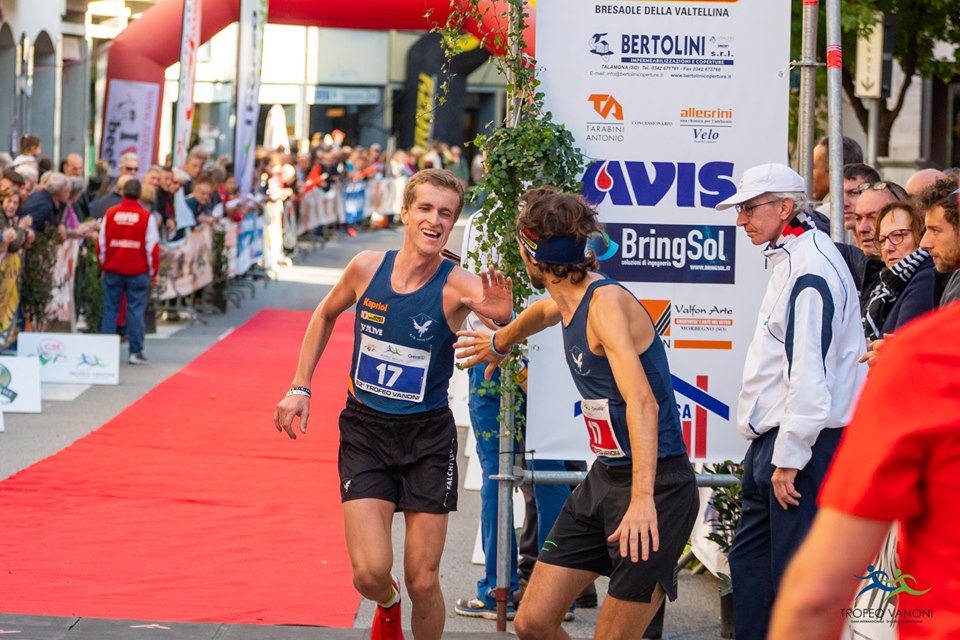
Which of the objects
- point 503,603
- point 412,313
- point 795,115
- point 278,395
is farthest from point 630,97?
point 795,115

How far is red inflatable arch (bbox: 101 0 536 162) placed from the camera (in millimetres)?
18672

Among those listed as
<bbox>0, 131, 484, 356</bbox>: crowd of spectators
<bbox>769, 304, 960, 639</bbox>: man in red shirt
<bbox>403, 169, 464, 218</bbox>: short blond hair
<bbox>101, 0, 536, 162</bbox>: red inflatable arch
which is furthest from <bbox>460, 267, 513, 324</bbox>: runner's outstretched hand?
<bbox>101, 0, 536, 162</bbox>: red inflatable arch

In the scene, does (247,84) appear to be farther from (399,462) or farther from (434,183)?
(399,462)

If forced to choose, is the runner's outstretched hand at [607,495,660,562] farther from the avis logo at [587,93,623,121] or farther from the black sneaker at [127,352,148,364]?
the black sneaker at [127,352,148,364]

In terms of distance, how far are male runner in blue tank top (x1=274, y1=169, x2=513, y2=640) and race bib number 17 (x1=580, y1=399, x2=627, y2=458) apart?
73 cm

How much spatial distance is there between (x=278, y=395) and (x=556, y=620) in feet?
29.0

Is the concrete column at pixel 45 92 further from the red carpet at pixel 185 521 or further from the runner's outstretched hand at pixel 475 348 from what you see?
the runner's outstretched hand at pixel 475 348

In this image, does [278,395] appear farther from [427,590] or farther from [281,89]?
[281,89]

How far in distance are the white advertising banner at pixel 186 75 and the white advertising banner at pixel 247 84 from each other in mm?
724

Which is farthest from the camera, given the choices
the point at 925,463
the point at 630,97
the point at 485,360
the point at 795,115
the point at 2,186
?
the point at 795,115

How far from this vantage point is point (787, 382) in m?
4.84

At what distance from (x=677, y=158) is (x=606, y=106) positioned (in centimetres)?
37

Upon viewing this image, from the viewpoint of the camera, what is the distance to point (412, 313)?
5.21 metres

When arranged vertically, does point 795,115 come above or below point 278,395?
above
